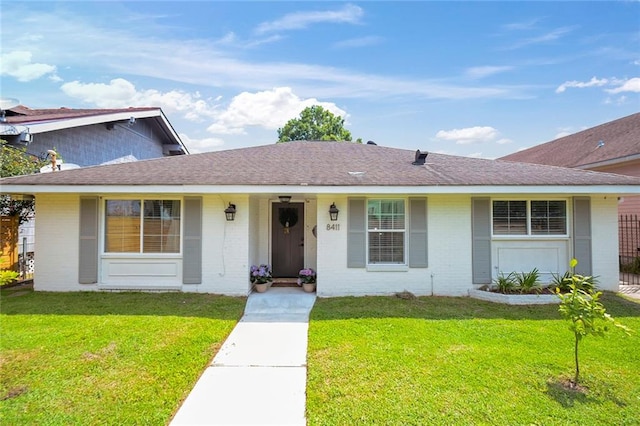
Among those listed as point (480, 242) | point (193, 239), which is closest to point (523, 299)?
point (480, 242)

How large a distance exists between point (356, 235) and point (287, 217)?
2.39 meters

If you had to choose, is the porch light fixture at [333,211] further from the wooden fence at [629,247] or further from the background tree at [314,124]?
the background tree at [314,124]

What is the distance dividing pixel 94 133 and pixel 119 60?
350 cm

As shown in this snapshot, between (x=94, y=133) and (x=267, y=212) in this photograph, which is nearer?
(x=267, y=212)

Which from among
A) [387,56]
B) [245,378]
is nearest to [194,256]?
[245,378]

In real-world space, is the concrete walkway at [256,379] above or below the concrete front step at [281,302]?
below

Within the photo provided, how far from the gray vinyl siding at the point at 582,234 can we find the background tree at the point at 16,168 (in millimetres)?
13899

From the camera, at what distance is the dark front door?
29.6 feet

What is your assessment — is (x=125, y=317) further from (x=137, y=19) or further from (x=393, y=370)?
(x=137, y=19)

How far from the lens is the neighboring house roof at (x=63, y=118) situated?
A: 8656mm

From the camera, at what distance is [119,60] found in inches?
394

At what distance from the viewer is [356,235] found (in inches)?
292

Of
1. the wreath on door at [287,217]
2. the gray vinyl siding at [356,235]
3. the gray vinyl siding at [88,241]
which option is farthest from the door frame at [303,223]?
the gray vinyl siding at [88,241]

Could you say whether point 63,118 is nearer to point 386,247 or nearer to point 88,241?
point 88,241
